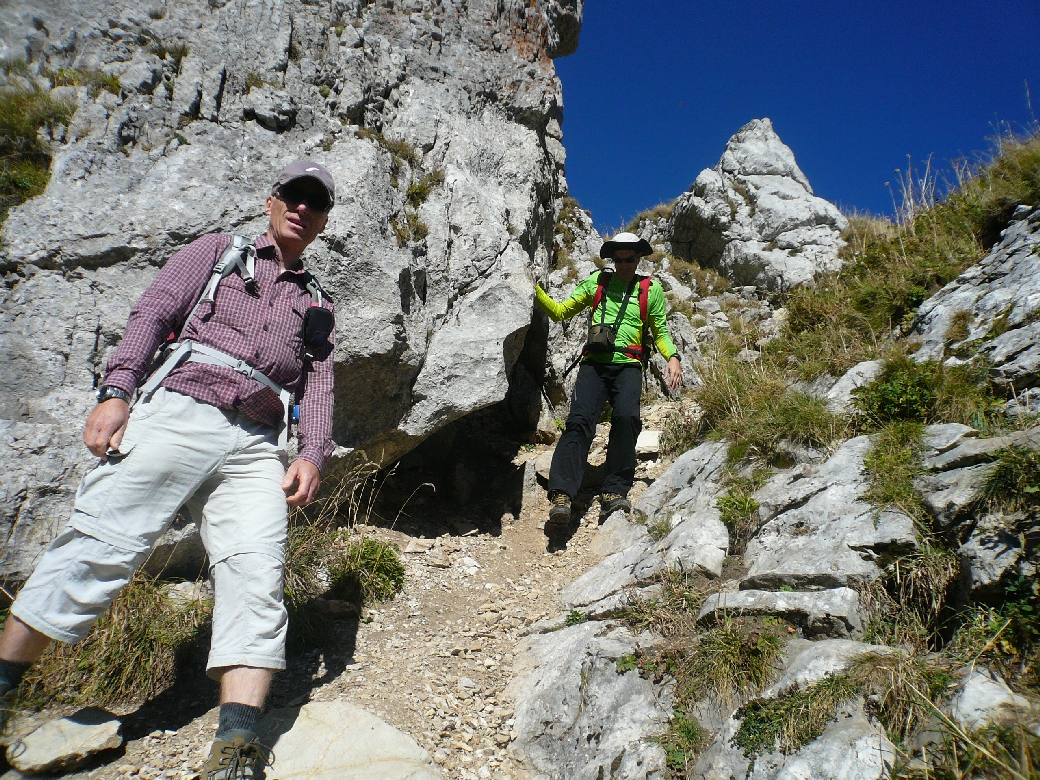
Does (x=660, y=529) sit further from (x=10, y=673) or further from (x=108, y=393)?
(x=10, y=673)

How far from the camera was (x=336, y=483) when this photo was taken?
17.8 ft

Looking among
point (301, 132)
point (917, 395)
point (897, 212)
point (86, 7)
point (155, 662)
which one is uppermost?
point (897, 212)

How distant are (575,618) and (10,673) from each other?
10.9ft

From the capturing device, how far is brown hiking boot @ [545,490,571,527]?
5.98 metres

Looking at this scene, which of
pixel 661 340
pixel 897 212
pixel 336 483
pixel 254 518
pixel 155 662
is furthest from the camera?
pixel 897 212

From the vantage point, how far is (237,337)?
128 inches

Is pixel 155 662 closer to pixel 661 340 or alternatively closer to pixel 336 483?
pixel 336 483

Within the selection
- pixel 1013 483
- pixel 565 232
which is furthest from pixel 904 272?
pixel 565 232

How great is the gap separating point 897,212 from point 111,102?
388 inches

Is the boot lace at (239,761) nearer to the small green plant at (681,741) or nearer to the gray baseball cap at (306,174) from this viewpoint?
the small green plant at (681,741)

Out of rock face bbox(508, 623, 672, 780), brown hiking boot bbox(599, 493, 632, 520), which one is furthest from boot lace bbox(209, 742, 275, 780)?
brown hiking boot bbox(599, 493, 632, 520)

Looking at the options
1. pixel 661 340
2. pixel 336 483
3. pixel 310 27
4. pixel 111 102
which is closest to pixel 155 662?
pixel 336 483

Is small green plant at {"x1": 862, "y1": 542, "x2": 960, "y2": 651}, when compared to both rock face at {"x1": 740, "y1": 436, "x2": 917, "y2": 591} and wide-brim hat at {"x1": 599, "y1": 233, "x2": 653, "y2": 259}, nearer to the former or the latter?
rock face at {"x1": 740, "y1": 436, "x2": 917, "y2": 591}

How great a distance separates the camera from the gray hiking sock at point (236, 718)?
271 cm
